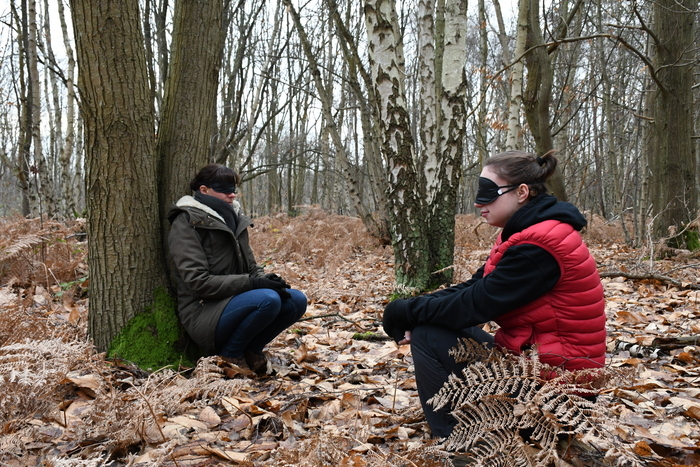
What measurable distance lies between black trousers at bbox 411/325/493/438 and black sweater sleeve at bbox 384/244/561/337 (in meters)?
0.07

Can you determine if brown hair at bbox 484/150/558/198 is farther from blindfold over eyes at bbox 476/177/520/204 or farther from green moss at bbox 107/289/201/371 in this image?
green moss at bbox 107/289/201/371

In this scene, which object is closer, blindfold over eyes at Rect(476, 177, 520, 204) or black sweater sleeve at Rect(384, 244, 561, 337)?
black sweater sleeve at Rect(384, 244, 561, 337)

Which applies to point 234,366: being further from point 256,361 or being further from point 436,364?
point 436,364

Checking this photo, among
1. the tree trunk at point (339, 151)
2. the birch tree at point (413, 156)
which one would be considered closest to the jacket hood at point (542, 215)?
the birch tree at point (413, 156)

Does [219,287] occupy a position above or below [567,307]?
below

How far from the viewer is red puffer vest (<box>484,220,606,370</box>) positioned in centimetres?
183

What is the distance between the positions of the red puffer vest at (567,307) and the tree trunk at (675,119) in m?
5.53

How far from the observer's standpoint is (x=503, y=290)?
1.87m

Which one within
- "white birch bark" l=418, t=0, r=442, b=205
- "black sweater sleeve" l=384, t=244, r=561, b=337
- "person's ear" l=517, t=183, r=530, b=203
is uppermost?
"white birch bark" l=418, t=0, r=442, b=205

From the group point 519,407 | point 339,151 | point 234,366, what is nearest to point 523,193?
point 519,407

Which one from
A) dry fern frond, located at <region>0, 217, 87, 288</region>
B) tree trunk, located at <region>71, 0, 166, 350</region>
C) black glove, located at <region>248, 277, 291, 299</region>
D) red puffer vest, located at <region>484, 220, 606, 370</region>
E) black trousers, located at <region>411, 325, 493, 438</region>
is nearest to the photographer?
red puffer vest, located at <region>484, 220, 606, 370</region>

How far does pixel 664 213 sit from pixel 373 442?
629 cm

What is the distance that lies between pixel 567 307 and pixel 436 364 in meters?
0.64

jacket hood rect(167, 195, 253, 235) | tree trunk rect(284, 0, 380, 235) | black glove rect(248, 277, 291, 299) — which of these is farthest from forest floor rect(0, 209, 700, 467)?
tree trunk rect(284, 0, 380, 235)
